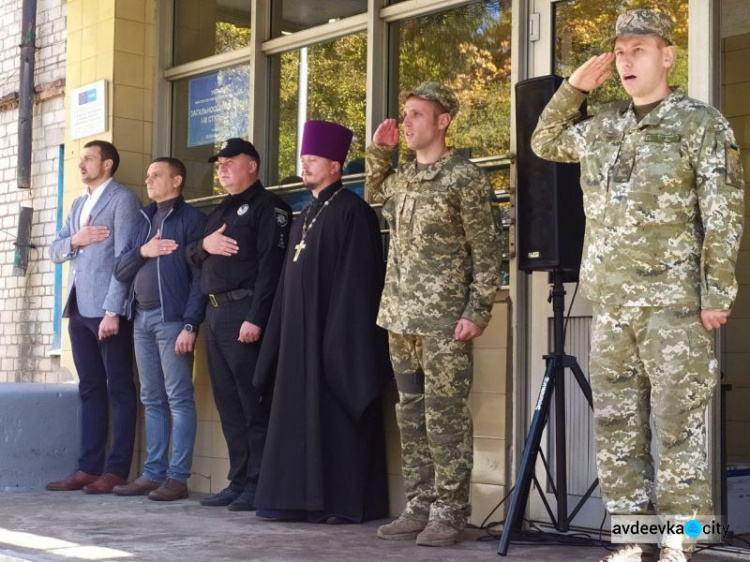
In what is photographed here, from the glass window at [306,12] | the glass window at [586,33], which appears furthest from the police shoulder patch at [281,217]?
the glass window at [586,33]

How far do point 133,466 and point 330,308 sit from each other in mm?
Answer: 2343

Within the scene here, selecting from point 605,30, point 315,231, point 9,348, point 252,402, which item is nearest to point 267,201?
point 315,231

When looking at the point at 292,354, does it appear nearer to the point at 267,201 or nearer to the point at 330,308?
the point at 330,308

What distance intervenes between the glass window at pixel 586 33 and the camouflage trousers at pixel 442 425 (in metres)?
1.17

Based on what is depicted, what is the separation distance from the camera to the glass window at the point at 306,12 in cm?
636

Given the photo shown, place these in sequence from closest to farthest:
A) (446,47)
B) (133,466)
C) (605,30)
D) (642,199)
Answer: (642,199) < (605,30) < (446,47) < (133,466)

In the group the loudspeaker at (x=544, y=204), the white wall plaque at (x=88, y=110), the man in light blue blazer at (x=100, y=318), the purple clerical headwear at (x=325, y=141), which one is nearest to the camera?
the loudspeaker at (x=544, y=204)

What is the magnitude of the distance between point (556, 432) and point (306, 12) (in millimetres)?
2972

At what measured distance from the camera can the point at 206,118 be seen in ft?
23.8

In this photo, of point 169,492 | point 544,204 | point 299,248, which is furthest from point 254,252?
point 544,204

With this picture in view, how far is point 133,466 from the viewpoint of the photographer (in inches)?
284

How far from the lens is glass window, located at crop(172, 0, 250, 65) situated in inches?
277
